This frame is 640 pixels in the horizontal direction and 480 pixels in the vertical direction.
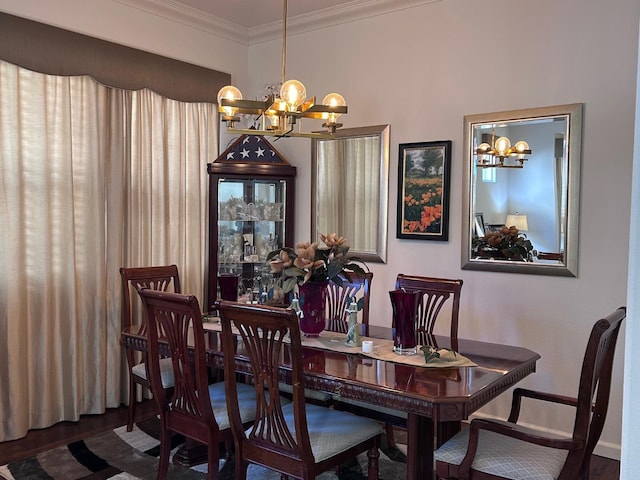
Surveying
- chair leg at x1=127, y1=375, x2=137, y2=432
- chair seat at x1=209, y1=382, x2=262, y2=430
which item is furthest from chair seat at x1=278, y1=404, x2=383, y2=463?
chair leg at x1=127, y1=375, x2=137, y2=432

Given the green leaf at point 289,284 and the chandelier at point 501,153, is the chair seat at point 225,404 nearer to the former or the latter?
the green leaf at point 289,284

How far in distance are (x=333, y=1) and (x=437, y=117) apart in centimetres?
121

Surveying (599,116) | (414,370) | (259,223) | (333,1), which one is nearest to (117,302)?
(259,223)

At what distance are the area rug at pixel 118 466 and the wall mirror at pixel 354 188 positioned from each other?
1.60 meters

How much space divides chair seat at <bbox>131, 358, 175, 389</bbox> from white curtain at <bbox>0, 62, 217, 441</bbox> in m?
0.59

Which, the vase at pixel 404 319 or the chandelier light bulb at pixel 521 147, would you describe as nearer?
the vase at pixel 404 319

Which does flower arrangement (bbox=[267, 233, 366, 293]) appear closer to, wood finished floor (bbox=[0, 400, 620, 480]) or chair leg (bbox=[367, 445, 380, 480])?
chair leg (bbox=[367, 445, 380, 480])

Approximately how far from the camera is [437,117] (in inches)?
151

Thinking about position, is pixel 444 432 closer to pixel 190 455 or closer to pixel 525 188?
pixel 190 455

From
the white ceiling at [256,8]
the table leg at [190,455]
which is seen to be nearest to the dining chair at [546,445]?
the table leg at [190,455]

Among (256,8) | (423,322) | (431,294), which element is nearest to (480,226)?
(431,294)

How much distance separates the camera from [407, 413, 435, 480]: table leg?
2.14 metres

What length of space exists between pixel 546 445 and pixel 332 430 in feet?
2.79

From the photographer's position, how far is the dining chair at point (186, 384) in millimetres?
2361
